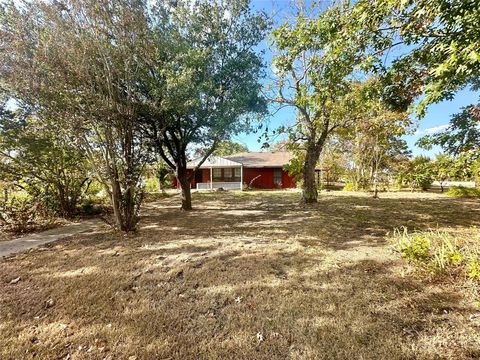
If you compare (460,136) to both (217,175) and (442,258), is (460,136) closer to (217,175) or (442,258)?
(442,258)

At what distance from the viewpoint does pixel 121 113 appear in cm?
642

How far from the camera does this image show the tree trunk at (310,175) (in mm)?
12258

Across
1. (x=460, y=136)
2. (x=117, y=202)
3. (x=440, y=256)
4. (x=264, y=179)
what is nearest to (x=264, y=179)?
(x=264, y=179)

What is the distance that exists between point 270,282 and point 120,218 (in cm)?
504

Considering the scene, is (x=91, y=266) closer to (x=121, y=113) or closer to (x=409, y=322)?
(x=121, y=113)

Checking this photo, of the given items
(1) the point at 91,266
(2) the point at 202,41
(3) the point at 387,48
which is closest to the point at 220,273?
(1) the point at 91,266

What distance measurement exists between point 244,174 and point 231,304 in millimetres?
23316

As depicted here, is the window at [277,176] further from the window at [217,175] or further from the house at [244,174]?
the window at [217,175]

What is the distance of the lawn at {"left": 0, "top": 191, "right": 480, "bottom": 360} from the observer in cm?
251

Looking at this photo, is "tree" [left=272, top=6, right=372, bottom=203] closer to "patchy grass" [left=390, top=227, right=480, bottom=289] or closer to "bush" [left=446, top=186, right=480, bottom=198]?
"patchy grass" [left=390, top=227, right=480, bottom=289]

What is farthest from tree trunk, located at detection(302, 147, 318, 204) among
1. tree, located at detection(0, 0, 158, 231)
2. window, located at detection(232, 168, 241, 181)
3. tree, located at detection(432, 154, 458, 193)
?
window, located at detection(232, 168, 241, 181)

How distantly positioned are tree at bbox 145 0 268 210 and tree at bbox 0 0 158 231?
1.29m

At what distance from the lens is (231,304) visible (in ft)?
10.9

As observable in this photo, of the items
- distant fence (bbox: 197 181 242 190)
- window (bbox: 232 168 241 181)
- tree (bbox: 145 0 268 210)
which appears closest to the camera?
tree (bbox: 145 0 268 210)
